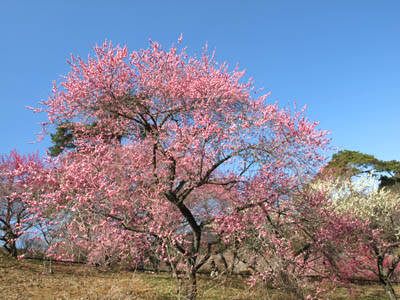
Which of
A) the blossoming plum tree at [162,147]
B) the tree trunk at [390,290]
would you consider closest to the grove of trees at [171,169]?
the blossoming plum tree at [162,147]

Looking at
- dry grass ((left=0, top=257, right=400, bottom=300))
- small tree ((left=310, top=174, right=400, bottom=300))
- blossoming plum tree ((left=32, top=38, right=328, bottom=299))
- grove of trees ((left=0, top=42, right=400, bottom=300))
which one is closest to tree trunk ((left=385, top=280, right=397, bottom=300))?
small tree ((left=310, top=174, right=400, bottom=300))

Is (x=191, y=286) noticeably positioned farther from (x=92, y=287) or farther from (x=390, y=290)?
(x=390, y=290)

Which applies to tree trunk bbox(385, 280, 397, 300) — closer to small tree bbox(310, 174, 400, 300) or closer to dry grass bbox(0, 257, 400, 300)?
small tree bbox(310, 174, 400, 300)

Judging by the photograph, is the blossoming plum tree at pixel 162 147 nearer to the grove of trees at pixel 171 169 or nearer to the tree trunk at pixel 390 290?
the grove of trees at pixel 171 169

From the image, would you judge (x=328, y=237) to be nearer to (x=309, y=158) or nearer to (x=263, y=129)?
(x=309, y=158)

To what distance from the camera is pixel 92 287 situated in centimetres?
927

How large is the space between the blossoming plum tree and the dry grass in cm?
171

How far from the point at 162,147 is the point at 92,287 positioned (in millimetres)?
5049

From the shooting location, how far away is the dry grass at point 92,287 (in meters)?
8.91

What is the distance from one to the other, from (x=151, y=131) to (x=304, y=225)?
493cm

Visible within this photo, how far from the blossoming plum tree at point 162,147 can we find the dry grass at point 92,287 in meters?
1.71

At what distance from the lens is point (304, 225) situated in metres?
8.51

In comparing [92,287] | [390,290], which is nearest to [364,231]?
[390,290]

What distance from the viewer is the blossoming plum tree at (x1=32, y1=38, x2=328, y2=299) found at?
23.8 ft
